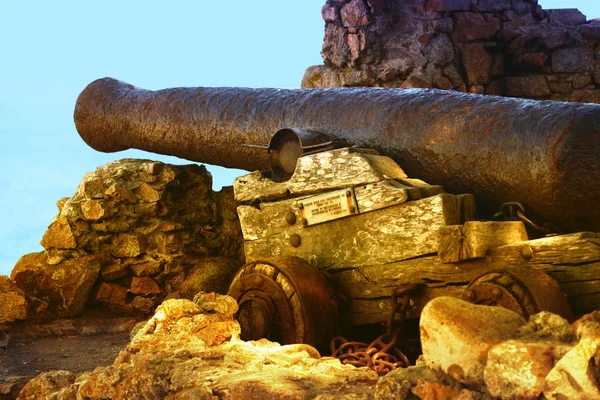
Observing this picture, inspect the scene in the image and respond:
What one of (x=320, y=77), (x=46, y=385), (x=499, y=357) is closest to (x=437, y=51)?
(x=320, y=77)

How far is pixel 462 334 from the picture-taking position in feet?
8.12

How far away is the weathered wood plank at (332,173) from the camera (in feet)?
14.0

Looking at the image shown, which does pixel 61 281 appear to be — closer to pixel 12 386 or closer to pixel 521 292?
pixel 12 386

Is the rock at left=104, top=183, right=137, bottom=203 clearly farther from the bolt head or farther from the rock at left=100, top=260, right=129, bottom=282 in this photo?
the bolt head

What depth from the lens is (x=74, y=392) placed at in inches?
157

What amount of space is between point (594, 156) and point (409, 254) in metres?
0.94

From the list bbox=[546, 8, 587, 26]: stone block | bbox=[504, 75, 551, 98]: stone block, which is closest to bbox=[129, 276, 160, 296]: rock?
bbox=[504, 75, 551, 98]: stone block

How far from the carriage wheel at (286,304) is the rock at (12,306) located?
237 centimetres

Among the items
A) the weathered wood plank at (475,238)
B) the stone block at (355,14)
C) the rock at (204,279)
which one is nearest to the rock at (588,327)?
the weathered wood plank at (475,238)

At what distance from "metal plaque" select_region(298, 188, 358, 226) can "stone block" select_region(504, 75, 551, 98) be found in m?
6.66

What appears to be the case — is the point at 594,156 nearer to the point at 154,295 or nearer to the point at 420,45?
the point at 154,295

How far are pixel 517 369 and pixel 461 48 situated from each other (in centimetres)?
860

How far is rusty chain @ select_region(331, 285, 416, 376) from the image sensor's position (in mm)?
3807

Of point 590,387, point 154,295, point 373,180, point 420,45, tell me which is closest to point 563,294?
point 373,180
